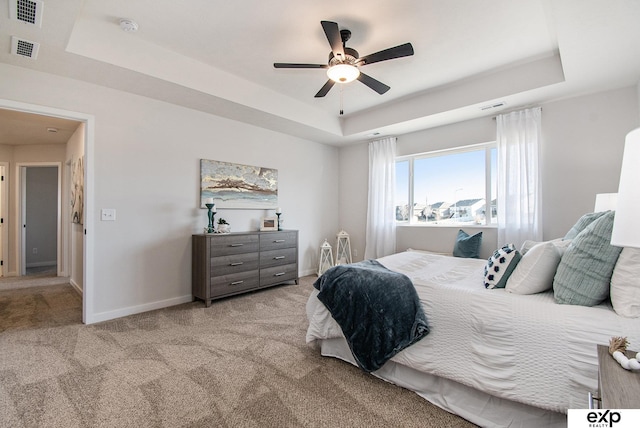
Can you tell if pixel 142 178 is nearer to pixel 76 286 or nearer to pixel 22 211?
pixel 76 286

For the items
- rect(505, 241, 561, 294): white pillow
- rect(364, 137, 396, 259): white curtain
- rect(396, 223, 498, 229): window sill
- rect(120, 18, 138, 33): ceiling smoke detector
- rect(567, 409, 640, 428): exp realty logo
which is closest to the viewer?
rect(567, 409, 640, 428): exp realty logo

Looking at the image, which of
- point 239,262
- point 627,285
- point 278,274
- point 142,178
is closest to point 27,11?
point 142,178

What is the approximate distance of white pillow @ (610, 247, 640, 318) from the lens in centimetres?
137

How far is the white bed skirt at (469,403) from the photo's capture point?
1486mm

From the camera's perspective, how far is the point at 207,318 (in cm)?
315

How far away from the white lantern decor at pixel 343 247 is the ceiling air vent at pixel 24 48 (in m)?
4.50

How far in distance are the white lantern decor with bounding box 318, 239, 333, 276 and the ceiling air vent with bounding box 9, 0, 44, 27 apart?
4297 millimetres

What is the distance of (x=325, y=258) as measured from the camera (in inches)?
215

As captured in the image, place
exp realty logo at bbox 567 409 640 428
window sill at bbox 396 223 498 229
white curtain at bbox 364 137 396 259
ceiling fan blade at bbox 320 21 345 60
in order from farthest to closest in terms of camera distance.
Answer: white curtain at bbox 364 137 396 259, window sill at bbox 396 223 498 229, ceiling fan blade at bbox 320 21 345 60, exp realty logo at bbox 567 409 640 428

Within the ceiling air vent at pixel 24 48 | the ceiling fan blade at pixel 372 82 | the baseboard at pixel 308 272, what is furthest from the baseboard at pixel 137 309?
the ceiling fan blade at pixel 372 82

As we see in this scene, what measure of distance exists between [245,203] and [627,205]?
4.09 metres

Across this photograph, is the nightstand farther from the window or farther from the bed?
the window

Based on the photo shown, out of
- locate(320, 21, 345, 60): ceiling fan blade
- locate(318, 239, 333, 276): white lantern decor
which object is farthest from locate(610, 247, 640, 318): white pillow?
locate(318, 239, 333, 276): white lantern decor

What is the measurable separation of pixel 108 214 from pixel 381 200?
12.8ft
